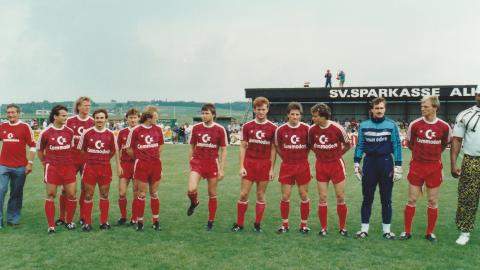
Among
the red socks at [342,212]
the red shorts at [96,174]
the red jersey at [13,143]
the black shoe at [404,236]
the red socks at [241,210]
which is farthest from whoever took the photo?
the red jersey at [13,143]

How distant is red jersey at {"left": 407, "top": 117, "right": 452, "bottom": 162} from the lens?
7023 mm

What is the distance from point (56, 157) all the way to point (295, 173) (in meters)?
4.05

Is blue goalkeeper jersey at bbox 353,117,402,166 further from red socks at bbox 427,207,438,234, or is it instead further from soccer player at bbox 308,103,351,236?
red socks at bbox 427,207,438,234

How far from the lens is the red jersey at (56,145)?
7598 millimetres

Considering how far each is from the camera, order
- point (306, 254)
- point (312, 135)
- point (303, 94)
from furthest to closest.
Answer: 1. point (303, 94)
2. point (312, 135)
3. point (306, 254)

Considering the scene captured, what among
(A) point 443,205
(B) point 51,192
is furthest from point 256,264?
(A) point 443,205

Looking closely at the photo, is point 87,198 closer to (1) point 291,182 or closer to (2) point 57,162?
(2) point 57,162

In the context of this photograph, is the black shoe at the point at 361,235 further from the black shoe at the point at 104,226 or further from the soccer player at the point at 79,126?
the soccer player at the point at 79,126

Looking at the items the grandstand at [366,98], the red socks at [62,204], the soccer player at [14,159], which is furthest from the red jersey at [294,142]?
the grandstand at [366,98]

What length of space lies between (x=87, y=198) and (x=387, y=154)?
5097mm

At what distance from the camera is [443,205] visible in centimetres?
1009

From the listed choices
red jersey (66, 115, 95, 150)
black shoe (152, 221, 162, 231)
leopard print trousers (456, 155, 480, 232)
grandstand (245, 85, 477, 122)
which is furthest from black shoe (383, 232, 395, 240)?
grandstand (245, 85, 477, 122)

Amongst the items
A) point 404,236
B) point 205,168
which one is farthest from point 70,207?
point 404,236

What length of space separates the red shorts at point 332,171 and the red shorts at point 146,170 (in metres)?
2.79
